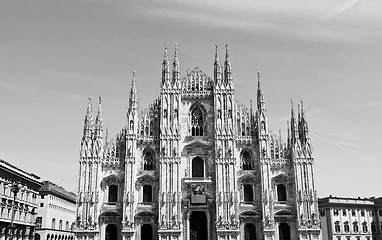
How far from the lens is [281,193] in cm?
5928

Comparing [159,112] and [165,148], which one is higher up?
[159,112]

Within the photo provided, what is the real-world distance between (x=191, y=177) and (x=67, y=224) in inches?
1717

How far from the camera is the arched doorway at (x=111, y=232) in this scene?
57.1 meters

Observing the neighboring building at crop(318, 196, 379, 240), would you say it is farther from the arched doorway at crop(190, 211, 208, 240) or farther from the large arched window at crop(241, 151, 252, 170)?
the arched doorway at crop(190, 211, 208, 240)

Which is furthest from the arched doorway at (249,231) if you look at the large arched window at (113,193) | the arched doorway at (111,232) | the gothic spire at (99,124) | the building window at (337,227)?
the building window at (337,227)

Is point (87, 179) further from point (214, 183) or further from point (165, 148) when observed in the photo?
point (214, 183)

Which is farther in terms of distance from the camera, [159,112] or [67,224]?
[67,224]

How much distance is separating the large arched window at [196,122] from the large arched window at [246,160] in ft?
21.8

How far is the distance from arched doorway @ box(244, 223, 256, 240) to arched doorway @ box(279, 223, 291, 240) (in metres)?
3.48

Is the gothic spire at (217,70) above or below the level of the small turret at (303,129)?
above

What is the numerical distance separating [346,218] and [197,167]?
126ft

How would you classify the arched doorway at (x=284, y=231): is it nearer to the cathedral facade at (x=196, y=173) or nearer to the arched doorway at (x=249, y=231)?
the cathedral facade at (x=196, y=173)

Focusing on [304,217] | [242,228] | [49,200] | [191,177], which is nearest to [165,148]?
[191,177]

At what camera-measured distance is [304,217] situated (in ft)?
187
